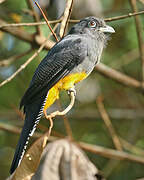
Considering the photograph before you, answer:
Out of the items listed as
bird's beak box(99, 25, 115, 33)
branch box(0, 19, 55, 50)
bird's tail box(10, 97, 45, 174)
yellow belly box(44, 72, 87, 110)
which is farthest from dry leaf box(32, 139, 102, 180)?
branch box(0, 19, 55, 50)

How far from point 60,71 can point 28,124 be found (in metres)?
0.60

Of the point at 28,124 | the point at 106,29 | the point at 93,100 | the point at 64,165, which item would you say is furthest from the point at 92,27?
the point at 93,100

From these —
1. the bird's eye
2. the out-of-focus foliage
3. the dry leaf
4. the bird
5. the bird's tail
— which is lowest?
the out-of-focus foliage

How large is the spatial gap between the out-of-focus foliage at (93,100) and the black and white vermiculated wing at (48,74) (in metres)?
1.29

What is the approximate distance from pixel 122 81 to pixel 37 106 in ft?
5.72

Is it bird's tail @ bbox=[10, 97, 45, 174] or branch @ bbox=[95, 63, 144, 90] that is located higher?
bird's tail @ bbox=[10, 97, 45, 174]

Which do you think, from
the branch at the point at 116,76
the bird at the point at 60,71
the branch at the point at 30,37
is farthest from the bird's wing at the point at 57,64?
the branch at the point at 116,76

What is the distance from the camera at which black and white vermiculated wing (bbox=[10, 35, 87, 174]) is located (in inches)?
127

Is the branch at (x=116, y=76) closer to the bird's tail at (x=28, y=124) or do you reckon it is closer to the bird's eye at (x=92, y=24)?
the bird's eye at (x=92, y=24)

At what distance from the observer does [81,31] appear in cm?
400

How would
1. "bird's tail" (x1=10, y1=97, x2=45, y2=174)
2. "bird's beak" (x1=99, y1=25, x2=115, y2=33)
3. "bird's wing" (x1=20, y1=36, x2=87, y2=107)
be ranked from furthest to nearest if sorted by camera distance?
"bird's beak" (x1=99, y1=25, x2=115, y2=33) → "bird's wing" (x1=20, y1=36, x2=87, y2=107) → "bird's tail" (x1=10, y1=97, x2=45, y2=174)

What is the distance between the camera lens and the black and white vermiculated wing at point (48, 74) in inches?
127

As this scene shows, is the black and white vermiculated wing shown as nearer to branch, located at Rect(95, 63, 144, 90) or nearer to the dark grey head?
the dark grey head

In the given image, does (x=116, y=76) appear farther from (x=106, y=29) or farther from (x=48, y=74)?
(x=48, y=74)
